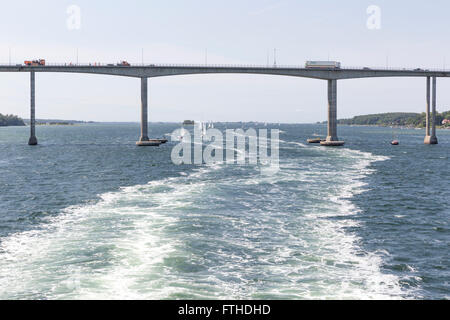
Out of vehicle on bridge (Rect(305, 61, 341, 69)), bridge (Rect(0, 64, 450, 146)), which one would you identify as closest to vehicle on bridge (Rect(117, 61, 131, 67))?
bridge (Rect(0, 64, 450, 146))

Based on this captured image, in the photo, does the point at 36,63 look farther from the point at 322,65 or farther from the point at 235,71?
the point at 322,65

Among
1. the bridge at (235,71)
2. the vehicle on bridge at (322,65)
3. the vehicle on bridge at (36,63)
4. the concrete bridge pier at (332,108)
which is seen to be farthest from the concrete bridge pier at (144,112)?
the concrete bridge pier at (332,108)

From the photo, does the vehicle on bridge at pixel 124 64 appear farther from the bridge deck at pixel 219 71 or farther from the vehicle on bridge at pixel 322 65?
the vehicle on bridge at pixel 322 65

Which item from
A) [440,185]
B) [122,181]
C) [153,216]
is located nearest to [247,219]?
[153,216]

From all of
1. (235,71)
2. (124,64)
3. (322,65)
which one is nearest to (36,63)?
(124,64)

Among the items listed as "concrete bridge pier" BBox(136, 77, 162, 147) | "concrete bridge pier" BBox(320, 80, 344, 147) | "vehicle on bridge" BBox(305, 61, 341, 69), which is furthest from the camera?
"concrete bridge pier" BBox(320, 80, 344, 147)

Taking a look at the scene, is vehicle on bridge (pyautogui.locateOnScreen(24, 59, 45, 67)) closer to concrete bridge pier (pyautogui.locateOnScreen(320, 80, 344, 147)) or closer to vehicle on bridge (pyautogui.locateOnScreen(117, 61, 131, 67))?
vehicle on bridge (pyautogui.locateOnScreen(117, 61, 131, 67))
